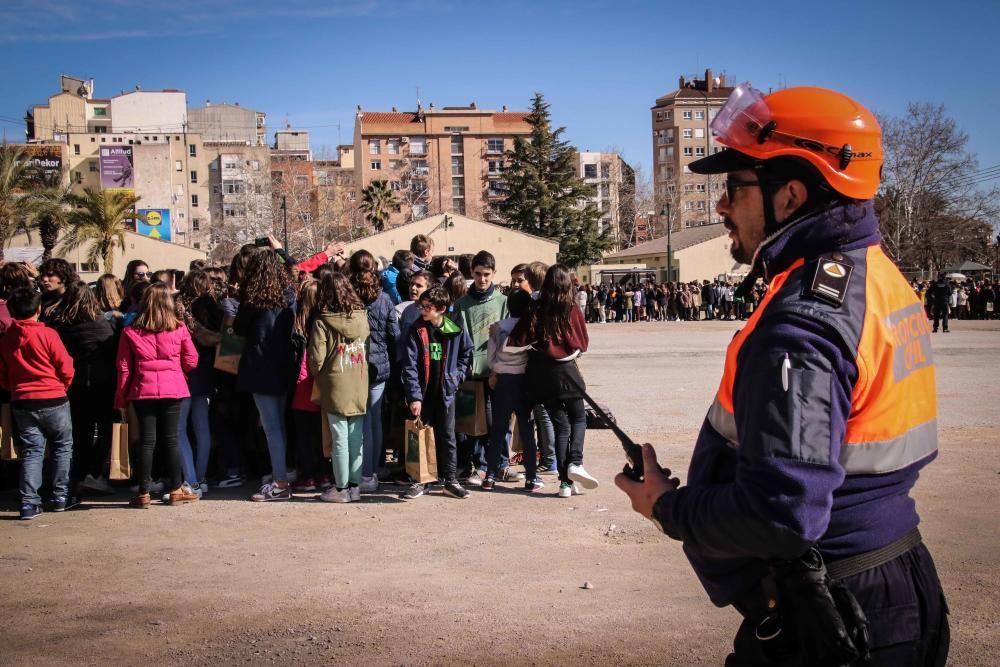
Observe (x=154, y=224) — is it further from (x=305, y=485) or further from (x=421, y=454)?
(x=421, y=454)

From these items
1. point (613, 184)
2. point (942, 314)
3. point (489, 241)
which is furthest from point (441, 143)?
point (942, 314)

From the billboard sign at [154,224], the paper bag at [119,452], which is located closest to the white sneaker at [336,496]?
the paper bag at [119,452]

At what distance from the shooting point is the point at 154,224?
98438 mm

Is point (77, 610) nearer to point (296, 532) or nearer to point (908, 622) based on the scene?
point (296, 532)

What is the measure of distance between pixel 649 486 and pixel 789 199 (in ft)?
2.53

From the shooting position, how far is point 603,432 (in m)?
10.3

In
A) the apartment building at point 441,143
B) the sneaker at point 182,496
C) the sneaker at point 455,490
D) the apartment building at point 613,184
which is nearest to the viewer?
the sneaker at point 182,496

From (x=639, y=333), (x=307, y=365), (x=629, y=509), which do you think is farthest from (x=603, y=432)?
(x=639, y=333)

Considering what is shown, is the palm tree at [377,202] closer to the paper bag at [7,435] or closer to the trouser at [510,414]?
the paper bag at [7,435]

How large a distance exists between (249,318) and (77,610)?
3.16 m

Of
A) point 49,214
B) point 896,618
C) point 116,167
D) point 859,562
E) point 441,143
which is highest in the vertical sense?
point 441,143

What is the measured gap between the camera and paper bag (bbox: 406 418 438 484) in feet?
24.7

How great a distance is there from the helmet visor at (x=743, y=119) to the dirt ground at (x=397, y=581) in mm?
2882

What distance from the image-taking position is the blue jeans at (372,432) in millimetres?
7820
